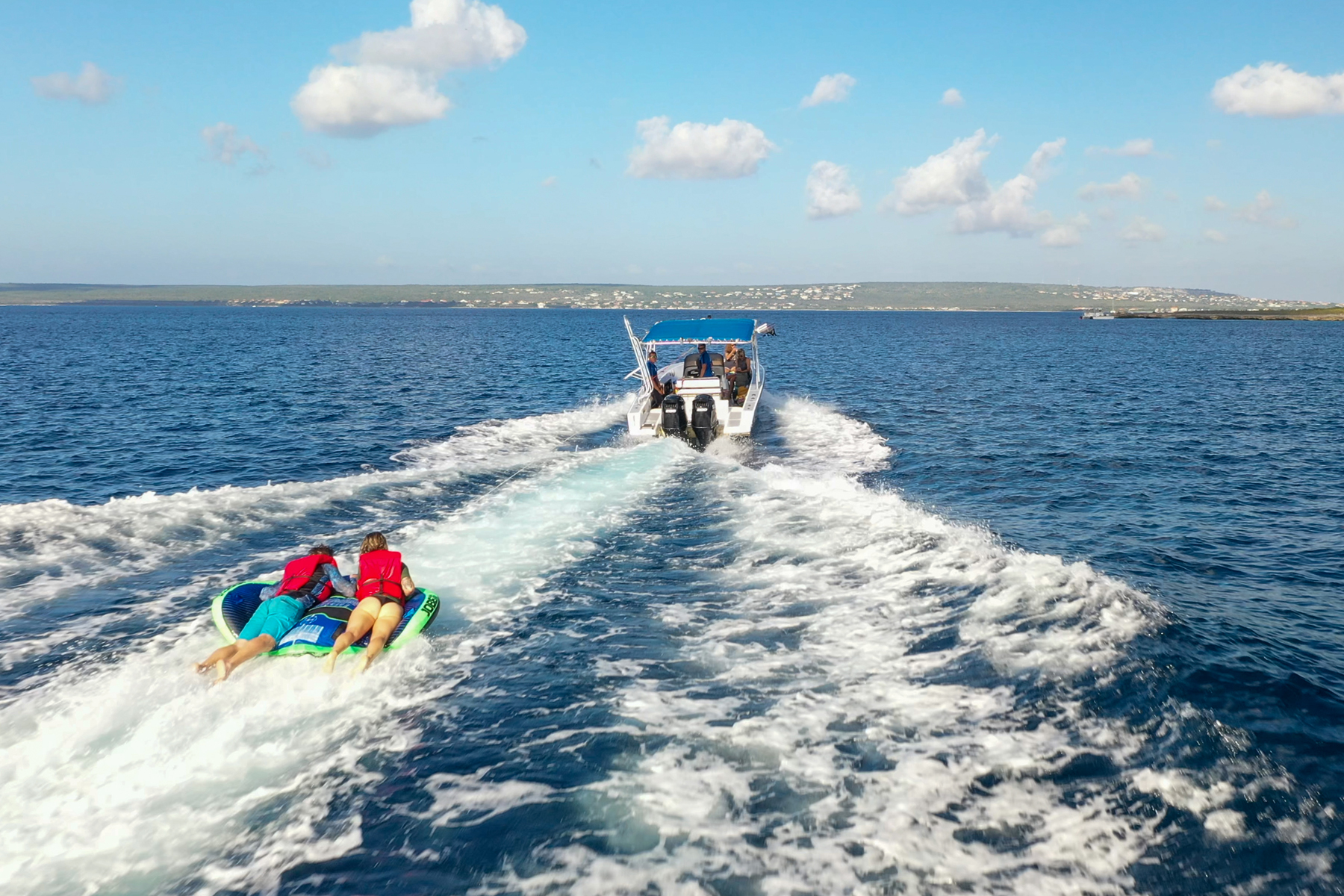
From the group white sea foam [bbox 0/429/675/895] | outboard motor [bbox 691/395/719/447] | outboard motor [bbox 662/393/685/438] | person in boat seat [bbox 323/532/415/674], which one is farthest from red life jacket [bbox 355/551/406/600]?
outboard motor [bbox 691/395/719/447]

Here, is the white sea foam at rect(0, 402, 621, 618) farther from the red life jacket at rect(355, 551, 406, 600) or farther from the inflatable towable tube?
the red life jacket at rect(355, 551, 406, 600)

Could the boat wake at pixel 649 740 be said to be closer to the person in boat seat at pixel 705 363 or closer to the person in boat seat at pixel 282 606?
the person in boat seat at pixel 282 606

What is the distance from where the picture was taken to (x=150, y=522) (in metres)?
14.1

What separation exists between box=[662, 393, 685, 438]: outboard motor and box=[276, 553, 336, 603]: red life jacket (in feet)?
45.2

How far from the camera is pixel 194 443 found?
23359mm

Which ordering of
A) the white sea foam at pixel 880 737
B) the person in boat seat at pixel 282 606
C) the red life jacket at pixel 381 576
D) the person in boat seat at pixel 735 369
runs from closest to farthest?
the white sea foam at pixel 880 737
the person in boat seat at pixel 282 606
the red life jacket at pixel 381 576
the person in boat seat at pixel 735 369

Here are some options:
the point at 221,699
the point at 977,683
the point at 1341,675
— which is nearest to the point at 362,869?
the point at 221,699

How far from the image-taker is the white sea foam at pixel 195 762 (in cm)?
593

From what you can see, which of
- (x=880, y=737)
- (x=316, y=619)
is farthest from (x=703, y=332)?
(x=880, y=737)

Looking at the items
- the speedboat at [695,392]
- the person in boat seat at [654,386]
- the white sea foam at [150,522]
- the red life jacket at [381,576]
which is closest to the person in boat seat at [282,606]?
the red life jacket at [381,576]

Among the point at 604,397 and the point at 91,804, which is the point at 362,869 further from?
the point at 604,397

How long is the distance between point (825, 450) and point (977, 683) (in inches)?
584

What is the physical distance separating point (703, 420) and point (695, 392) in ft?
9.38

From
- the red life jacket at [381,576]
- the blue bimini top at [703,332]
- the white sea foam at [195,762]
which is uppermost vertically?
the blue bimini top at [703,332]
